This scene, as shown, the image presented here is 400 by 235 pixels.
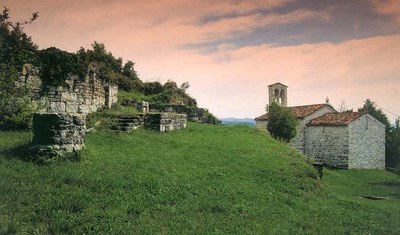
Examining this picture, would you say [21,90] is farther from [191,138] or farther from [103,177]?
[191,138]

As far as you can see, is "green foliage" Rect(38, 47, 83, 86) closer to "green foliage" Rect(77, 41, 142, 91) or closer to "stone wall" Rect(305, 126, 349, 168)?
"green foliage" Rect(77, 41, 142, 91)

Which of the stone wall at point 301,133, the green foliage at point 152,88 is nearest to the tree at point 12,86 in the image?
the green foliage at point 152,88

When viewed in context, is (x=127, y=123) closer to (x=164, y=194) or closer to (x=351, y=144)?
(x=164, y=194)

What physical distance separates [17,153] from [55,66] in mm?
6632

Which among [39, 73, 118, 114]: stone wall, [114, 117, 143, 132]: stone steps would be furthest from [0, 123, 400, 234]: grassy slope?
[39, 73, 118, 114]: stone wall

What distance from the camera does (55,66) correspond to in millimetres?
16625

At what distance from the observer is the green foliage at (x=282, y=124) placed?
3938 cm

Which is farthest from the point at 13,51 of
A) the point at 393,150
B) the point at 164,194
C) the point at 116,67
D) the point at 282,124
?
the point at 393,150

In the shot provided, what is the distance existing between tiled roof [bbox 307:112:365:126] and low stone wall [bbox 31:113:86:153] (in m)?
34.8

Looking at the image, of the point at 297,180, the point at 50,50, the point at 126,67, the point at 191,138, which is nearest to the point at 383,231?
the point at 297,180

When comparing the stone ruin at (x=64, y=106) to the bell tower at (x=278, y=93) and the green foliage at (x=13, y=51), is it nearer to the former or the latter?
the green foliage at (x=13, y=51)

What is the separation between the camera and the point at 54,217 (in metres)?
7.52

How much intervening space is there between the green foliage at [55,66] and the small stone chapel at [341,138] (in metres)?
25.0

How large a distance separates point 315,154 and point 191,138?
27.9m
